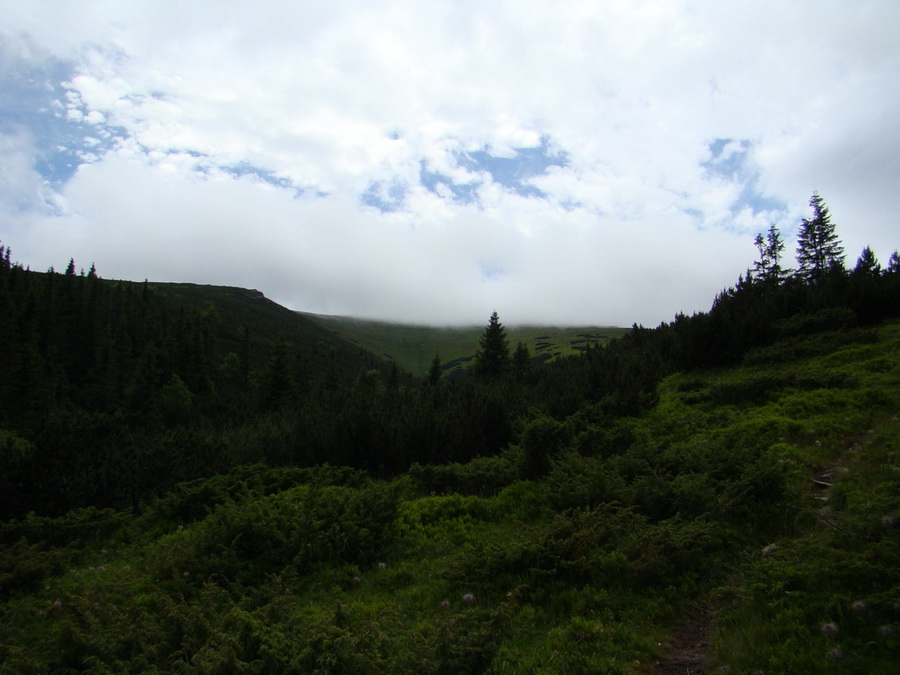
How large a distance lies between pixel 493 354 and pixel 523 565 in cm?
3504

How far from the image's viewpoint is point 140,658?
4484 millimetres

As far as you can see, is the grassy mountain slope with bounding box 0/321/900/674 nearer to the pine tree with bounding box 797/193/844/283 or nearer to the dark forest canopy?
the dark forest canopy

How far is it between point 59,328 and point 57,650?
3604 inches

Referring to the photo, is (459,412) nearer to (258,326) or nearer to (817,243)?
(817,243)

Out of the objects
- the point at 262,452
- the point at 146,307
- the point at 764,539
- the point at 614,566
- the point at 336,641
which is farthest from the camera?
the point at 146,307

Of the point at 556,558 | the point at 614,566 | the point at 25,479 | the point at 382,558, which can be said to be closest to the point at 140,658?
the point at 382,558

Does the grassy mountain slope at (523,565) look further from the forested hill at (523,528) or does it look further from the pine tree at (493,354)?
the pine tree at (493,354)

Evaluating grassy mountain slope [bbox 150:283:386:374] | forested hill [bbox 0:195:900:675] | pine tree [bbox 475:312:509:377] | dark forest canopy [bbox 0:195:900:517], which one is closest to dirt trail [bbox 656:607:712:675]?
forested hill [bbox 0:195:900:675]

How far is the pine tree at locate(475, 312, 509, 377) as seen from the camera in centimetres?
4084

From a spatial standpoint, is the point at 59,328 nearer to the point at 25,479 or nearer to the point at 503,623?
the point at 25,479

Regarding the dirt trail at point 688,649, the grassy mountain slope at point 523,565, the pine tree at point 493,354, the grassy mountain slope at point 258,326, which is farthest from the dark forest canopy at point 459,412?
the grassy mountain slope at point 258,326

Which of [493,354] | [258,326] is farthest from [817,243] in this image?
[258,326]

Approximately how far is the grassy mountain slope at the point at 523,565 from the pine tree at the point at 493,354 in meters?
27.6

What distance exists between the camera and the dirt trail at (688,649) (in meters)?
4.29
